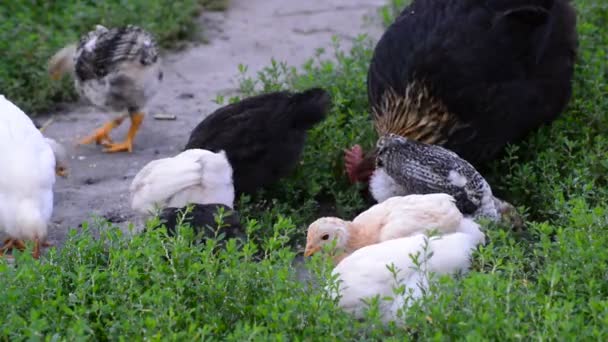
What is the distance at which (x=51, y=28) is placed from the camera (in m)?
7.31

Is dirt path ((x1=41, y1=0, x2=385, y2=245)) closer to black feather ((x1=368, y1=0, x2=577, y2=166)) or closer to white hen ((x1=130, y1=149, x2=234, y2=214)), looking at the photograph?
white hen ((x1=130, y1=149, x2=234, y2=214))

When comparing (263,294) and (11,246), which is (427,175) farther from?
(11,246)

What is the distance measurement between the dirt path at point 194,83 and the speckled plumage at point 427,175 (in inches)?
50.4

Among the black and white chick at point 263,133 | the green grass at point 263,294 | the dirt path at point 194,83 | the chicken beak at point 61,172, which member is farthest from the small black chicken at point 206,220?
the chicken beak at point 61,172

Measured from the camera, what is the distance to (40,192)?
196 inches

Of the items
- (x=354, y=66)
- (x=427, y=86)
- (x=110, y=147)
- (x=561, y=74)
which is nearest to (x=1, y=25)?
(x=110, y=147)

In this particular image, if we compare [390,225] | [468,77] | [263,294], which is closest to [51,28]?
[468,77]

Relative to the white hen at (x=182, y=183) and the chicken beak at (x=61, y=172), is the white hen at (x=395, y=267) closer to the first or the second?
the white hen at (x=182, y=183)

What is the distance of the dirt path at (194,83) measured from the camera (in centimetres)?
579

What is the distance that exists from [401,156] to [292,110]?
0.67 metres

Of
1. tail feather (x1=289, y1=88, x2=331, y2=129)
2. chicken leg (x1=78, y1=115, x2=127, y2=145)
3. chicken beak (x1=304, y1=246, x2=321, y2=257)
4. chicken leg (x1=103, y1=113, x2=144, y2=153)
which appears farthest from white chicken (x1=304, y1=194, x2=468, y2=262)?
chicken leg (x1=78, y1=115, x2=127, y2=145)

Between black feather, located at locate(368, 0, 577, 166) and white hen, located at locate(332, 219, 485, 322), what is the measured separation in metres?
1.18

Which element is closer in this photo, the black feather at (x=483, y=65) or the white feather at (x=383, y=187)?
the white feather at (x=383, y=187)

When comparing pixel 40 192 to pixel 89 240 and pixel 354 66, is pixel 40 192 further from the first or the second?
pixel 354 66
